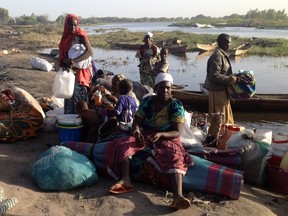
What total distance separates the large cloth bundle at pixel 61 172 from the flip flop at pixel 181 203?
0.85 metres

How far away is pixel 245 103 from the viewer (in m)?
8.23

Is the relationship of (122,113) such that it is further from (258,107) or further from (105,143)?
(258,107)

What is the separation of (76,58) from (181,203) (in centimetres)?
239

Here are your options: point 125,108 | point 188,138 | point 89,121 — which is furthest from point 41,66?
point 188,138

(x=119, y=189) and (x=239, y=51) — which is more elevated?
(x=239, y=51)

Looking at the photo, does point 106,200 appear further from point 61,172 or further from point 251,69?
point 251,69

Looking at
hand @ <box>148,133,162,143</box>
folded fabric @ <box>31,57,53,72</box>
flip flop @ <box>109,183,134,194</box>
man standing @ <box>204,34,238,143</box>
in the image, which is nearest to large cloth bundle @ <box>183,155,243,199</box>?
hand @ <box>148,133,162,143</box>

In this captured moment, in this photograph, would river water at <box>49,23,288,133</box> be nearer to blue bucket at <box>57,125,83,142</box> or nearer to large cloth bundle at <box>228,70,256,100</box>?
large cloth bundle at <box>228,70,256,100</box>

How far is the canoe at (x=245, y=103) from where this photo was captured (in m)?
8.10

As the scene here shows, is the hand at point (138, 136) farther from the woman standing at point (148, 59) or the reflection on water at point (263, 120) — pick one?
the reflection on water at point (263, 120)

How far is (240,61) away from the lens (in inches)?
756

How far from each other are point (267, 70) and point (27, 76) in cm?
1010

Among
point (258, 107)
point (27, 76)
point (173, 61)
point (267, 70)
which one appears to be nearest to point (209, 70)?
point (258, 107)

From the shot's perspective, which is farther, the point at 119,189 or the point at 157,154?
the point at 157,154
